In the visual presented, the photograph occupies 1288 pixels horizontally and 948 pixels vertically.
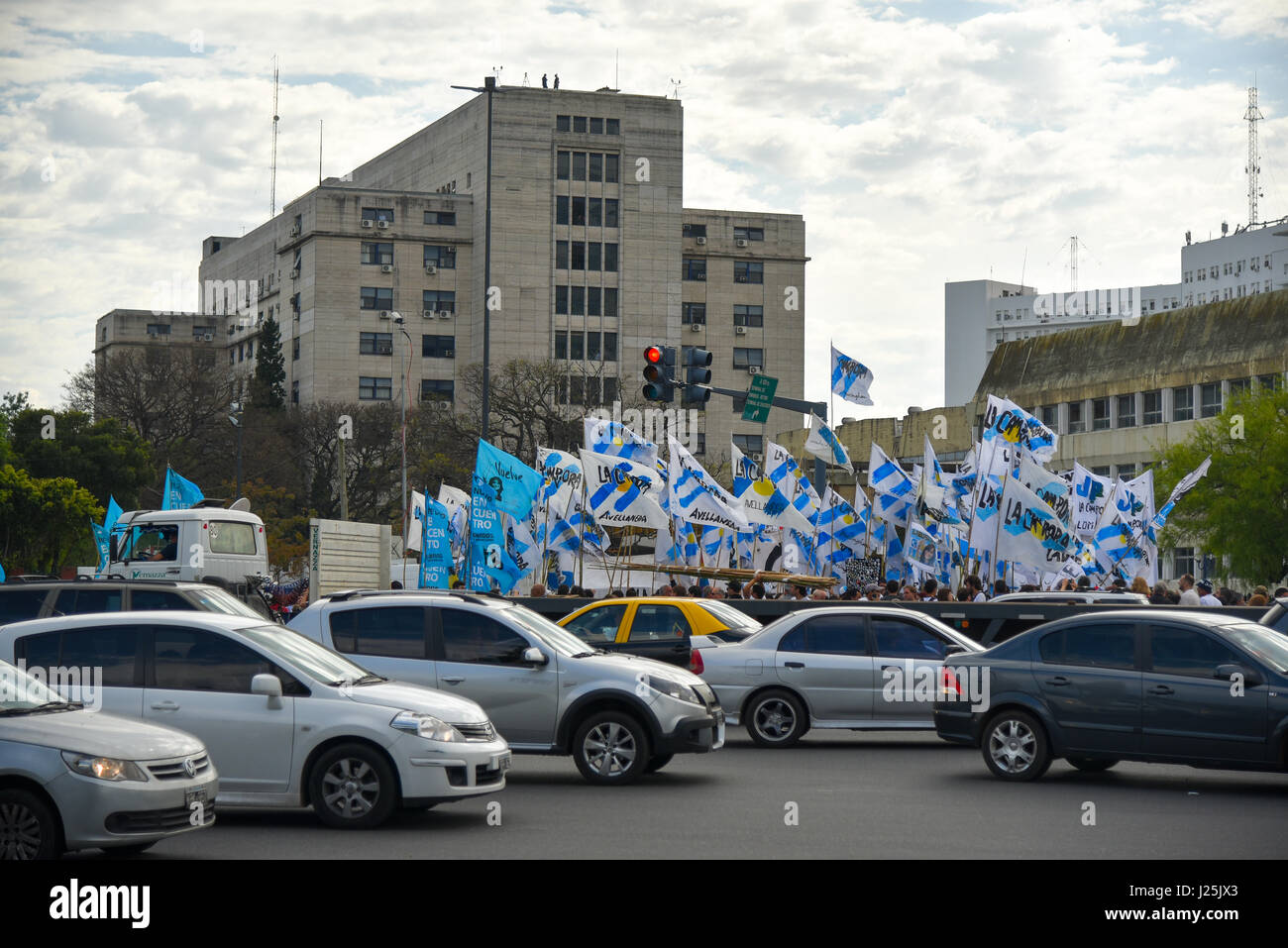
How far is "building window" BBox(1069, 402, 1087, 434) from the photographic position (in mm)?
65125

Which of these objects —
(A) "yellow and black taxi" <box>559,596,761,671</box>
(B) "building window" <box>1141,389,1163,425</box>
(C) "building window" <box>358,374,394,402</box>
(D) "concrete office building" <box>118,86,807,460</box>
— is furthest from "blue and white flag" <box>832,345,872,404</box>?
(C) "building window" <box>358,374,394,402</box>

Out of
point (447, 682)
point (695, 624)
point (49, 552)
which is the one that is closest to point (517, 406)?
point (49, 552)

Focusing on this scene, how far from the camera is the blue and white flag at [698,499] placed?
94.0 ft

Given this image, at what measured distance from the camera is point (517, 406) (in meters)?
70.7

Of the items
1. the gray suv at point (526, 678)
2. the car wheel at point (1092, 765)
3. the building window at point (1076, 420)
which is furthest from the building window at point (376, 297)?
the car wheel at point (1092, 765)

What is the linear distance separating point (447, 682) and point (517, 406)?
186 feet

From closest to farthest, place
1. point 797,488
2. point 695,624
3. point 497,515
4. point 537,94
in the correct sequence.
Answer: point 695,624, point 497,515, point 797,488, point 537,94

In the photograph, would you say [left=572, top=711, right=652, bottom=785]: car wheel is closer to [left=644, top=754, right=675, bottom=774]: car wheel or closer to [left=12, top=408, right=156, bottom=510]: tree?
[left=644, top=754, right=675, bottom=774]: car wheel

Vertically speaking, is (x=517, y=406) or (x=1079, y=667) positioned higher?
(x=517, y=406)

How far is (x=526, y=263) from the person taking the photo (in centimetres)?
9312

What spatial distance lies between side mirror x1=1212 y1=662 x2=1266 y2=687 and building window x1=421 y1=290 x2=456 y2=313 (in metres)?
84.4

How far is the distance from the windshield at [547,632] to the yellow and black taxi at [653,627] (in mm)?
3926

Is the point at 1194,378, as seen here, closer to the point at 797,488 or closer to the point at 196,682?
the point at 797,488

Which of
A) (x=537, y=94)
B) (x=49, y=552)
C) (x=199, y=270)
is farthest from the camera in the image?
(x=199, y=270)
